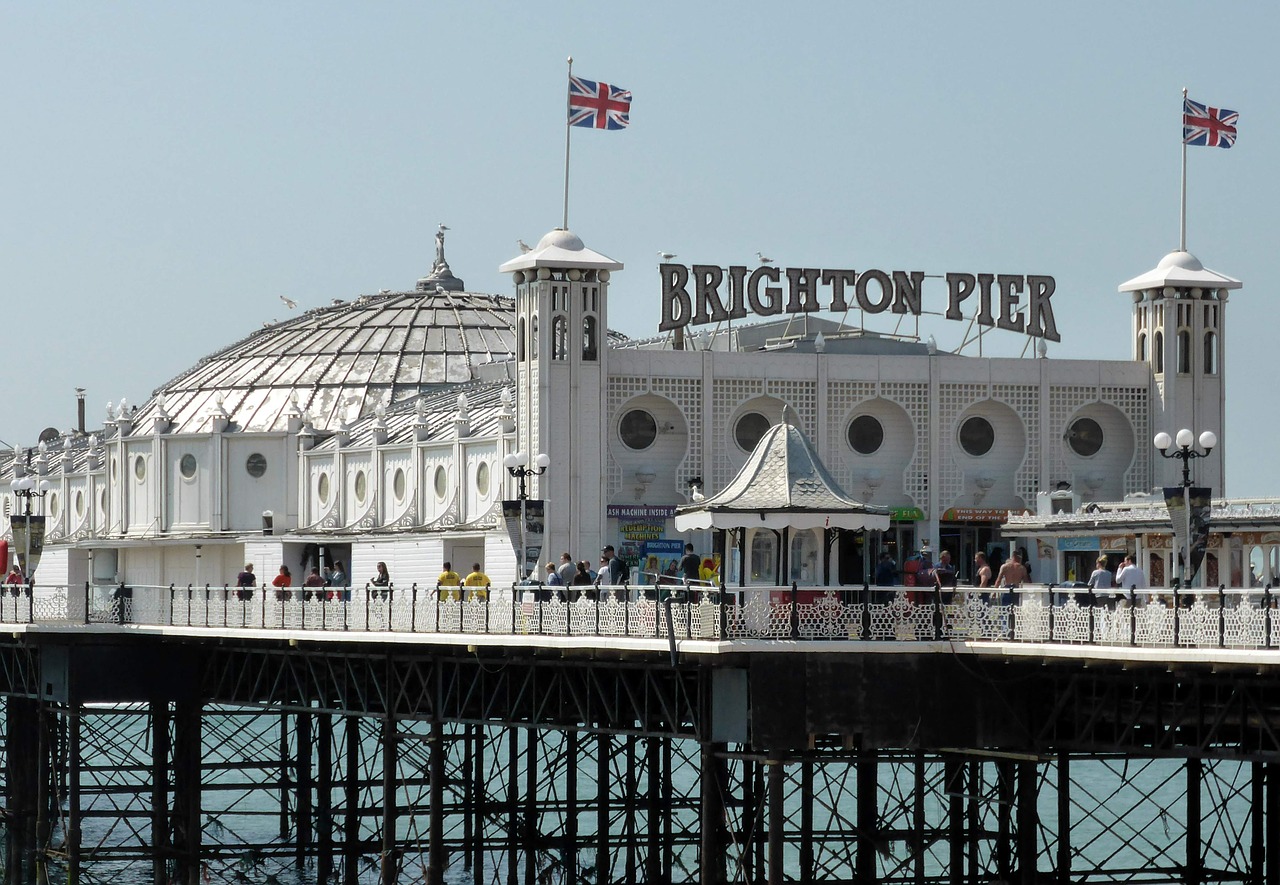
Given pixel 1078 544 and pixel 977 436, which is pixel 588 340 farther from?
pixel 1078 544

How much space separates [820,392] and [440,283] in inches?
2421

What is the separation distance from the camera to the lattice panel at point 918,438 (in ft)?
213

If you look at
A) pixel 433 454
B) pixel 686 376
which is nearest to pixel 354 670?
pixel 686 376

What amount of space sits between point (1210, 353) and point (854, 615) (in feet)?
103

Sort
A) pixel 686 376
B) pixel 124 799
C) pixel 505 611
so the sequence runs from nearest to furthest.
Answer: pixel 505 611
pixel 686 376
pixel 124 799

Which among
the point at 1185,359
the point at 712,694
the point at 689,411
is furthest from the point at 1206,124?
the point at 712,694

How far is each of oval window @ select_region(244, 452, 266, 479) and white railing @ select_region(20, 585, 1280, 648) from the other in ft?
162

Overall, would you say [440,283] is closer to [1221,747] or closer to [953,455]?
[953,455]

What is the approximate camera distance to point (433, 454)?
3118 inches

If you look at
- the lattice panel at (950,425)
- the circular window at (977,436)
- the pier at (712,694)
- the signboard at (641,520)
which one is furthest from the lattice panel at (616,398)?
the circular window at (977,436)

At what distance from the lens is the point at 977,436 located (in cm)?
6581

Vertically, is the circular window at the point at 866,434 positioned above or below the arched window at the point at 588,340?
below

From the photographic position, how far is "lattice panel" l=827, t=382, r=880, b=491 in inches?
→ 2522

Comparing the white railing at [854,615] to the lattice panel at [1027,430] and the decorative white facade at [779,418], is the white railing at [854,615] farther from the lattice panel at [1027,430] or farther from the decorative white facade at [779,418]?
the lattice panel at [1027,430]
